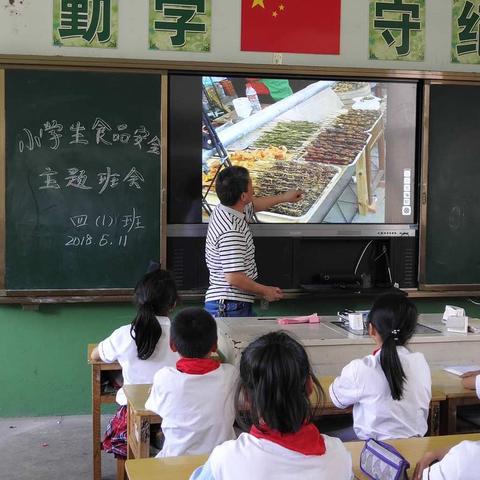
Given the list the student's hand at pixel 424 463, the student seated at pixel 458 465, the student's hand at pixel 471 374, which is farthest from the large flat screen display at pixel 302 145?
Answer: the student seated at pixel 458 465

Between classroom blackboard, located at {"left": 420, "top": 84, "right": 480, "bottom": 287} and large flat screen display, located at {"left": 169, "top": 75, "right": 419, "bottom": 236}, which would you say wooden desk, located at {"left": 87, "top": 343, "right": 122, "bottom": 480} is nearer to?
large flat screen display, located at {"left": 169, "top": 75, "right": 419, "bottom": 236}

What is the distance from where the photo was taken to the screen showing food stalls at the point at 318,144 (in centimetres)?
415

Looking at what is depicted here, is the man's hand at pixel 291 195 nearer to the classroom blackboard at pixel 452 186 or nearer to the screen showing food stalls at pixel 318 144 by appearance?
the screen showing food stalls at pixel 318 144

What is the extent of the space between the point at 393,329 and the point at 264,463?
3.52ft

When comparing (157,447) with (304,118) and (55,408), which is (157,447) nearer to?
(55,408)

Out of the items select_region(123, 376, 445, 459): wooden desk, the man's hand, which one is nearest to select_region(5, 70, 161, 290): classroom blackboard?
the man's hand

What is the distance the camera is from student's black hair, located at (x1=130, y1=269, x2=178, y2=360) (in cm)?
276

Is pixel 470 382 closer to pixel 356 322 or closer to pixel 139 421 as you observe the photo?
pixel 356 322

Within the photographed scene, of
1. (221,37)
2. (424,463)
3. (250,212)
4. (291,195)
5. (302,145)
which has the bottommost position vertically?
(424,463)

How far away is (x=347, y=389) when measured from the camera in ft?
7.73

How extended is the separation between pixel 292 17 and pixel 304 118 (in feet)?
2.03

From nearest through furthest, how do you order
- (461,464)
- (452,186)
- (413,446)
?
(461,464)
(413,446)
(452,186)

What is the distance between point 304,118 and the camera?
4.25 m

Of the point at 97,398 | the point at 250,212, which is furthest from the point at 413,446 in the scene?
Result: the point at 250,212
